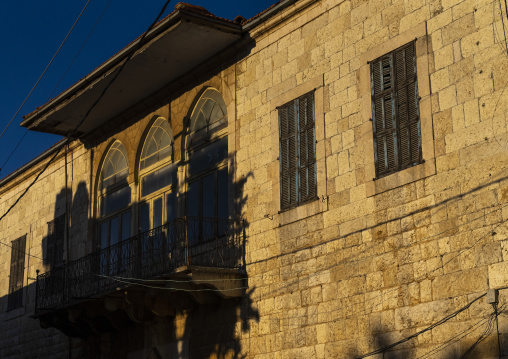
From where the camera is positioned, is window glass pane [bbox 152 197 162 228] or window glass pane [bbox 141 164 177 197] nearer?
window glass pane [bbox 141 164 177 197]

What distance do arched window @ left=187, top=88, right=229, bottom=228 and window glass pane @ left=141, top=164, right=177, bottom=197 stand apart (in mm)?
636

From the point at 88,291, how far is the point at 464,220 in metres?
9.12

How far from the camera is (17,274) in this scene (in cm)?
2381

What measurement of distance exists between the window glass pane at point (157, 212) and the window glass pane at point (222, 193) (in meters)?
2.11

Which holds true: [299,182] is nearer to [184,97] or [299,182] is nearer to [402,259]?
[402,259]

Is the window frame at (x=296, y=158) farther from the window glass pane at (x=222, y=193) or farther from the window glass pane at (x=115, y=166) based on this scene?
the window glass pane at (x=115, y=166)

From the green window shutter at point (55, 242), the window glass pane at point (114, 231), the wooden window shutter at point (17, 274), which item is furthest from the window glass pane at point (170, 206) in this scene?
the wooden window shutter at point (17, 274)

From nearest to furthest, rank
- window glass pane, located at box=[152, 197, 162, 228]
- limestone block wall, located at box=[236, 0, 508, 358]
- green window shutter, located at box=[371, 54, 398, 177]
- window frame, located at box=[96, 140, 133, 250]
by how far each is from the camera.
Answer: limestone block wall, located at box=[236, 0, 508, 358] < green window shutter, located at box=[371, 54, 398, 177] < window glass pane, located at box=[152, 197, 162, 228] < window frame, located at box=[96, 140, 133, 250]

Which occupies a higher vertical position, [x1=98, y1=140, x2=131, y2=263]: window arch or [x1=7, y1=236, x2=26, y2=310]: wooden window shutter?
[x1=98, y1=140, x2=131, y2=263]: window arch

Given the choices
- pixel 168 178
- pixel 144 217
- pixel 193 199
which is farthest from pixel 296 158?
pixel 144 217

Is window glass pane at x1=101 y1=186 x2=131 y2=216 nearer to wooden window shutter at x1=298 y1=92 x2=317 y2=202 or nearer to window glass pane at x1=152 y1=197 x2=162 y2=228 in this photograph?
window glass pane at x1=152 y1=197 x2=162 y2=228

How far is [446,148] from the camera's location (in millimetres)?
11680

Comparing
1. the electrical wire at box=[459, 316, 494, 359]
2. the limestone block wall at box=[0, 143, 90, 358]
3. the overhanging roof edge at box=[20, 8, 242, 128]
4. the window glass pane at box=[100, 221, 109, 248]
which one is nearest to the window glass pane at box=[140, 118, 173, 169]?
the overhanging roof edge at box=[20, 8, 242, 128]

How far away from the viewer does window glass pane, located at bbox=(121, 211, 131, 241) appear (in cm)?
1907
